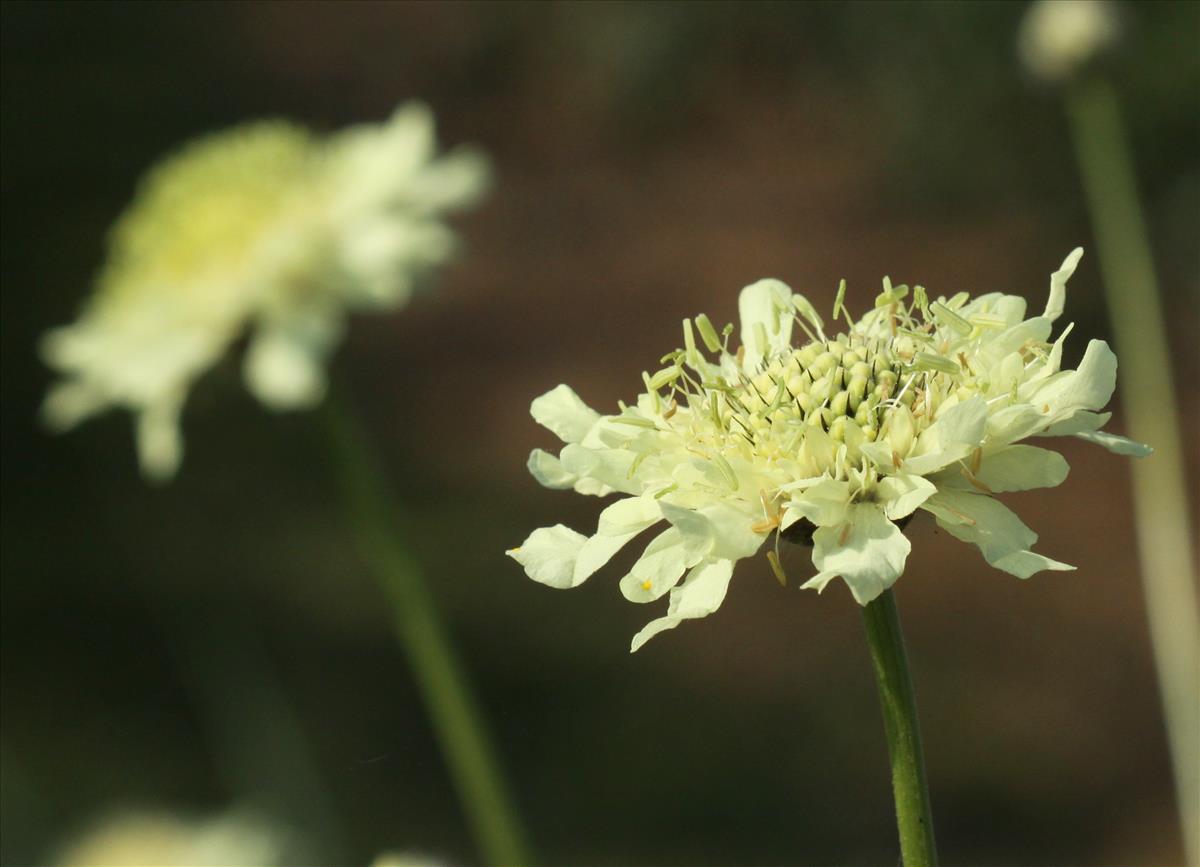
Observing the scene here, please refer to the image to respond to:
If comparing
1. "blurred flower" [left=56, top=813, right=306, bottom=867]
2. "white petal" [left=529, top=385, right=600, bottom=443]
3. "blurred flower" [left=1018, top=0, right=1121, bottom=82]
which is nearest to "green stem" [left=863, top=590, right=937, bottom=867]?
"white petal" [left=529, top=385, right=600, bottom=443]

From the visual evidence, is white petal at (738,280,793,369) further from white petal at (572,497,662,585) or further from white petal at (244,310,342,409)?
white petal at (244,310,342,409)

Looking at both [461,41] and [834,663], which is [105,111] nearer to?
[461,41]

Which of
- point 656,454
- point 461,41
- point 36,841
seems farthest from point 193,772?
point 461,41

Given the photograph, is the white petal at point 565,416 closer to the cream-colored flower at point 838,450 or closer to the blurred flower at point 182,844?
the cream-colored flower at point 838,450

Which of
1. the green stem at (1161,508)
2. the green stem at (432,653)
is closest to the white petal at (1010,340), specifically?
the green stem at (1161,508)

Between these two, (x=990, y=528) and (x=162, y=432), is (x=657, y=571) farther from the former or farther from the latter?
(x=162, y=432)

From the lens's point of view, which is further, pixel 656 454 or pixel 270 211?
pixel 270 211
